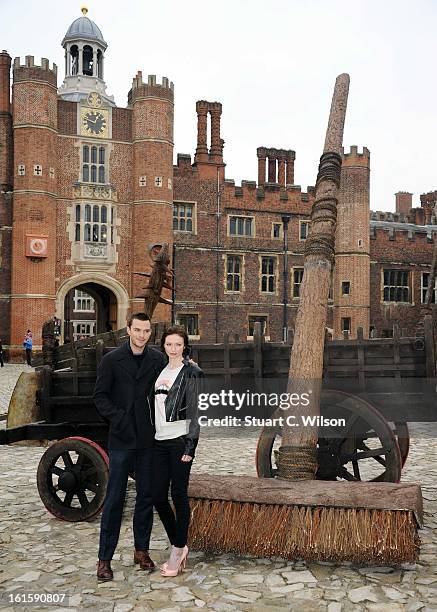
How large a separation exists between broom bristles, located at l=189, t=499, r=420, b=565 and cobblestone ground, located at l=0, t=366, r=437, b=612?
0.41 ft

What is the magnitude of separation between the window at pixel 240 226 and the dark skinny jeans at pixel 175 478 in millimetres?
29566

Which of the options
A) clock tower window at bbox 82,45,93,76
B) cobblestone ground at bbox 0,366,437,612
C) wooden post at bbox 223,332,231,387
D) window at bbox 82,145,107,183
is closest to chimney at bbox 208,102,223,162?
window at bbox 82,145,107,183

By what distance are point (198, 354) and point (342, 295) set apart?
27576 millimetres

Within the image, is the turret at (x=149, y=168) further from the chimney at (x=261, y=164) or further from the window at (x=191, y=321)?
the chimney at (x=261, y=164)

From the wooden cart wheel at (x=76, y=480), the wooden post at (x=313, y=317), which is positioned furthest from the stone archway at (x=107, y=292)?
the wooden post at (x=313, y=317)

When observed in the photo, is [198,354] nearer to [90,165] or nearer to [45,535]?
[45,535]

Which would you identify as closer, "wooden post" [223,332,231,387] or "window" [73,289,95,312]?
"wooden post" [223,332,231,387]

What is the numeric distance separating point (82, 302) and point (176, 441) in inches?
2172

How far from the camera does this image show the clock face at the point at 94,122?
30453 mm

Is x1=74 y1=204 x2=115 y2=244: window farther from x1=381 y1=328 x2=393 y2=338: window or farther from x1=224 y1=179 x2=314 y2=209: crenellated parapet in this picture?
x1=381 y1=328 x2=393 y2=338: window

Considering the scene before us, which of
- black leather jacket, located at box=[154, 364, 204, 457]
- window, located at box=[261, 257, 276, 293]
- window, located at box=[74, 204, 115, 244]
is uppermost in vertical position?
window, located at box=[74, 204, 115, 244]

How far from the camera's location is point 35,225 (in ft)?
94.3

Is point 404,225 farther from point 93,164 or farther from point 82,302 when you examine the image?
point 82,302

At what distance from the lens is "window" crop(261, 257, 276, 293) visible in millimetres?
34250
